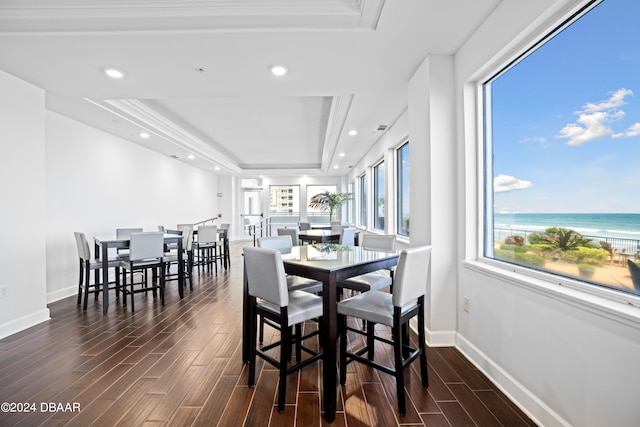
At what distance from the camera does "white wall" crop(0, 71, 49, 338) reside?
274 cm

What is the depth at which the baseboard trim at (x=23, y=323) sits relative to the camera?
2690 mm

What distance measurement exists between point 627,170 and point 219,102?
14.5 ft

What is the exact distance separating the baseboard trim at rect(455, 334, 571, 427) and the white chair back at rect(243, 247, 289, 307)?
4.88 feet

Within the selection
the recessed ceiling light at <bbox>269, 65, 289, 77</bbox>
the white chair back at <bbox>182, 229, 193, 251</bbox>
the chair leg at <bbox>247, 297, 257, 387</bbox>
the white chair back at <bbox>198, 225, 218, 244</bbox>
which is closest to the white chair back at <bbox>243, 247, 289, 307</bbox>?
the chair leg at <bbox>247, 297, 257, 387</bbox>

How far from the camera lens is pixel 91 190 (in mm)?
4562

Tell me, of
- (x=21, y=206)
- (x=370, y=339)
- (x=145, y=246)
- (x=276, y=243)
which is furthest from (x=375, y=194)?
(x=21, y=206)

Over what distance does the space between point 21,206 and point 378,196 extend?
5.68 m

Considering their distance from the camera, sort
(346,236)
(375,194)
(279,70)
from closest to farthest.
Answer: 1. (279,70)
2. (346,236)
3. (375,194)

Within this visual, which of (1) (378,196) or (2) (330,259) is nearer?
(2) (330,259)

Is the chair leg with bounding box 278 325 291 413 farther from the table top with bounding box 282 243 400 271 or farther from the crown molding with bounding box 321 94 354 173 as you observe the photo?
the crown molding with bounding box 321 94 354 173

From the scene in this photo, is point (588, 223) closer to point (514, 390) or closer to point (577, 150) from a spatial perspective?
point (577, 150)

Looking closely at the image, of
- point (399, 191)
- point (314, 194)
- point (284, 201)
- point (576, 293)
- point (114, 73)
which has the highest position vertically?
point (114, 73)

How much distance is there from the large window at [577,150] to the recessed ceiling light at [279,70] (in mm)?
1802

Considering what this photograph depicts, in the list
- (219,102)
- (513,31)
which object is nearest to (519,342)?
(513,31)
